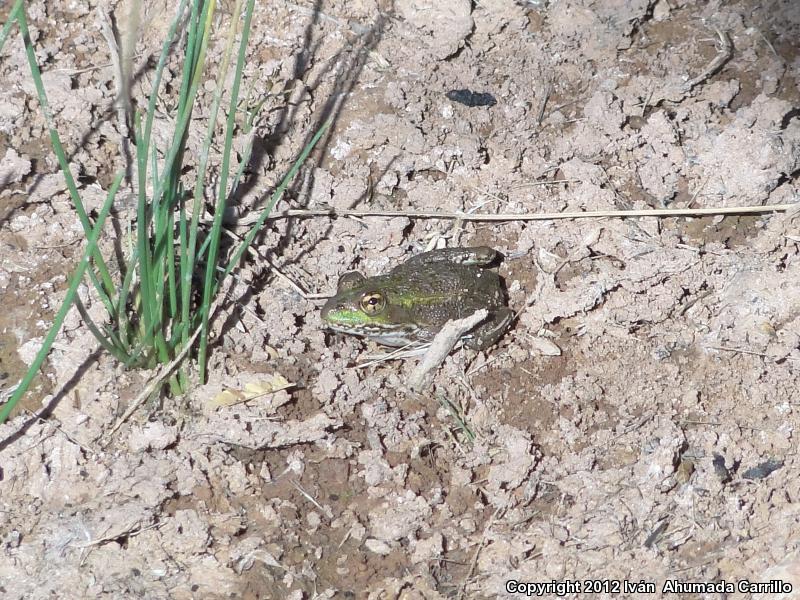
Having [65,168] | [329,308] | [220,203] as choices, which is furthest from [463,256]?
[65,168]

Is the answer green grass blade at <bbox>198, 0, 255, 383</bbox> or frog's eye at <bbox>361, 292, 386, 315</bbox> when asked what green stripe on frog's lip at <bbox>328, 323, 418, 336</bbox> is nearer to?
frog's eye at <bbox>361, 292, 386, 315</bbox>

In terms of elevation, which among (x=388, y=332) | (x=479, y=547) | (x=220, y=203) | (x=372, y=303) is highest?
(x=220, y=203)

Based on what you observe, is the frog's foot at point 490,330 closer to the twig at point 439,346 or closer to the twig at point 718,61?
the twig at point 439,346

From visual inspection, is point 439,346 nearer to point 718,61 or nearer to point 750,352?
point 750,352

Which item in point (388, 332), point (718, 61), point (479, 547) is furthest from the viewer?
point (718, 61)

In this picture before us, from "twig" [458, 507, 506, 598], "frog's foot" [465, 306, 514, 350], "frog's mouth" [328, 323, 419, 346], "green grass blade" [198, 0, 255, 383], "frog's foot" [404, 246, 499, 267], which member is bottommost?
"twig" [458, 507, 506, 598]

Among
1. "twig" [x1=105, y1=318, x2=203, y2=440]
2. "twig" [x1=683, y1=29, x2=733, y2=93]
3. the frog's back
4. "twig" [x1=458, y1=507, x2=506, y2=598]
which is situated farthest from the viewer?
"twig" [x1=683, y1=29, x2=733, y2=93]

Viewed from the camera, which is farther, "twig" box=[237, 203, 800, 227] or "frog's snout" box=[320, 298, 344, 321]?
"twig" box=[237, 203, 800, 227]

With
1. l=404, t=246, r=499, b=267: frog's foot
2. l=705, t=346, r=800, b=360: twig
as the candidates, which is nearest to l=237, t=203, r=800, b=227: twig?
l=404, t=246, r=499, b=267: frog's foot
